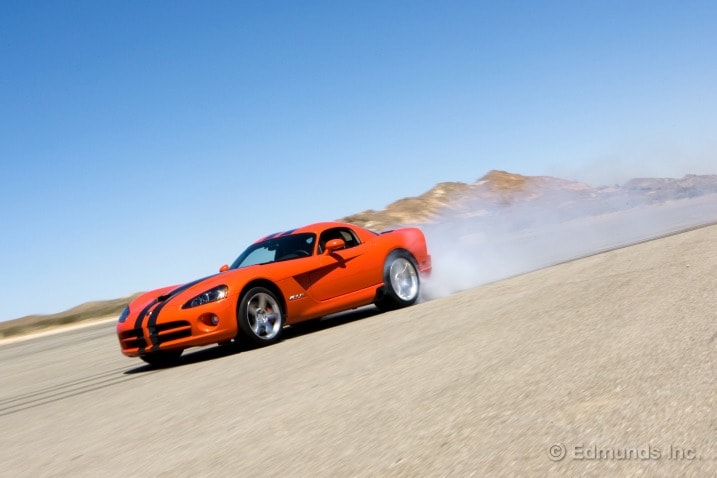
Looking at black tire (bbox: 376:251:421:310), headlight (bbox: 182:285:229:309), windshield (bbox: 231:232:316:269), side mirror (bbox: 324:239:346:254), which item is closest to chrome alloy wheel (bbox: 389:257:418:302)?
black tire (bbox: 376:251:421:310)

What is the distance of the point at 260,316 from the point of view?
28.5 ft

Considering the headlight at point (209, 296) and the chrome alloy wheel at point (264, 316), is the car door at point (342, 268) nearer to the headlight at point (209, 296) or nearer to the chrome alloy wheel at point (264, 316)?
the chrome alloy wheel at point (264, 316)

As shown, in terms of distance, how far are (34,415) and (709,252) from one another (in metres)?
7.77

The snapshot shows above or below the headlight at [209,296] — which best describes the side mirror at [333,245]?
above

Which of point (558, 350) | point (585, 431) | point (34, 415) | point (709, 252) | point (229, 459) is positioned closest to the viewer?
point (585, 431)

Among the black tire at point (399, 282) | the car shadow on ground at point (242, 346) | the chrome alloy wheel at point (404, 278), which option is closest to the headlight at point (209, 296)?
the car shadow on ground at point (242, 346)

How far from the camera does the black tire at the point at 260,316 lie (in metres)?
8.43

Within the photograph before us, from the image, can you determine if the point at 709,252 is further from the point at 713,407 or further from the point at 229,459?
the point at 229,459

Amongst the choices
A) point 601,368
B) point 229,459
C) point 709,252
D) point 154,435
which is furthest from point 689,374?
point 709,252

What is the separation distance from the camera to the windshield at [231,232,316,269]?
31.7ft

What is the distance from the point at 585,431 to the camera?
10.5 feet

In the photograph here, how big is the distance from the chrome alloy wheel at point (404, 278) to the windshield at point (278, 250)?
1.24m

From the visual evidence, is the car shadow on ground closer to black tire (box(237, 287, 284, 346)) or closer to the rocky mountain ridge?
black tire (box(237, 287, 284, 346))

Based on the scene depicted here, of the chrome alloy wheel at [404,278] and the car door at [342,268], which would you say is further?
the chrome alloy wheel at [404,278]
